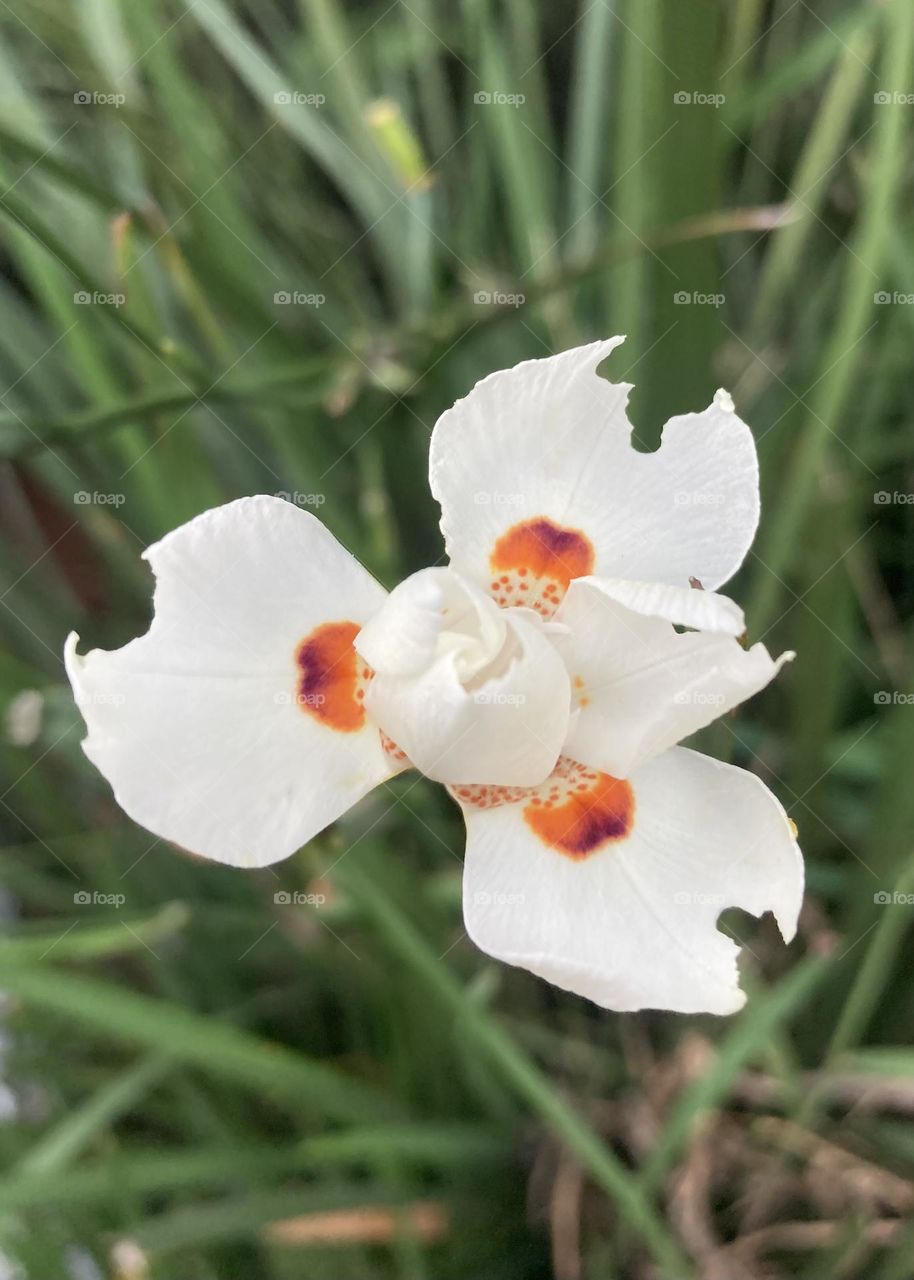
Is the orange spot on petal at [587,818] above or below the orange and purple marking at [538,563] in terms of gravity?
below

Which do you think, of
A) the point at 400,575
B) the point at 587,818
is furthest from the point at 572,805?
the point at 400,575

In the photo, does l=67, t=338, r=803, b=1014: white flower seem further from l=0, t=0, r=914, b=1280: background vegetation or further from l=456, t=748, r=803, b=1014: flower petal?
l=0, t=0, r=914, b=1280: background vegetation

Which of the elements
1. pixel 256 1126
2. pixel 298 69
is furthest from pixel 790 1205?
pixel 298 69

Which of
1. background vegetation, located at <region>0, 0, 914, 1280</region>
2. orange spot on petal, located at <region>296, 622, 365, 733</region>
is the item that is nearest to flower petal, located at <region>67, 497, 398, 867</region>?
orange spot on petal, located at <region>296, 622, 365, 733</region>

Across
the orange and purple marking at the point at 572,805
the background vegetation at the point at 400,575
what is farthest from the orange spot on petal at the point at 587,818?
the background vegetation at the point at 400,575

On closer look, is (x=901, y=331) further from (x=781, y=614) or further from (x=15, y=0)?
(x=15, y=0)

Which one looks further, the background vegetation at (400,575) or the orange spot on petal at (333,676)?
the background vegetation at (400,575)

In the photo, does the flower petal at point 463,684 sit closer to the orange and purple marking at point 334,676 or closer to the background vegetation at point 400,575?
the orange and purple marking at point 334,676
